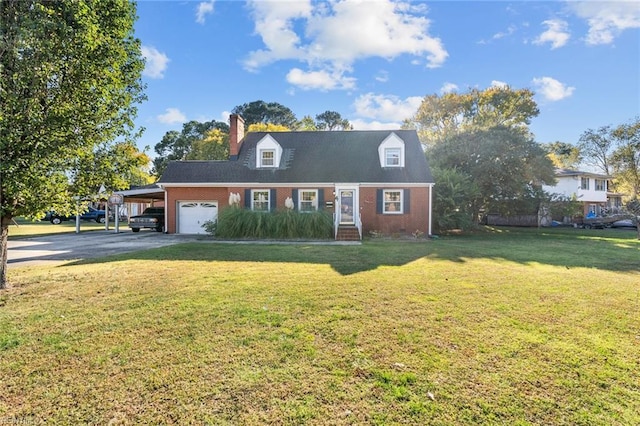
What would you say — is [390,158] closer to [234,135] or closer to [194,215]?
[234,135]

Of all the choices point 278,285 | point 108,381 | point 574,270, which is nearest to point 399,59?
point 574,270

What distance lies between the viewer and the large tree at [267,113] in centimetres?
5464

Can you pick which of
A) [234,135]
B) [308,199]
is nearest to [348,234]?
[308,199]

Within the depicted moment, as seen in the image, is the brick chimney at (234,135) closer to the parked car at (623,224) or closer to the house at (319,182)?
the house at (319,182)

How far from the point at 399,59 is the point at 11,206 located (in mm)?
17742

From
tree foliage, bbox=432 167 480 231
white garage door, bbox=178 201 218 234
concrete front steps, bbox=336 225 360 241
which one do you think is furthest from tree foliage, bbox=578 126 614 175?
white garage door, bbox=178 201 218 234

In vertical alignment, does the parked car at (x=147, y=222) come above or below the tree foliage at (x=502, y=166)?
below

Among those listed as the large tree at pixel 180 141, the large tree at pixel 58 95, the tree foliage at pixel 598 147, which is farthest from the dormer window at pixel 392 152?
the large tree at pixel 180 141

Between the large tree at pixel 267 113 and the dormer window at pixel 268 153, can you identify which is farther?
the large tree at pixel 267 113

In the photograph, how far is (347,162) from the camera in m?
18.7

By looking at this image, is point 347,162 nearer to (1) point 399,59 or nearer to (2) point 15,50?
(1) point 399,59

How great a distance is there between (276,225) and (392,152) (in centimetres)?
817

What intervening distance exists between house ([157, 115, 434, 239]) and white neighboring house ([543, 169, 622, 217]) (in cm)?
2444

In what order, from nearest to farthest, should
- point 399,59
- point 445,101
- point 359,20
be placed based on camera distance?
1. point 359,20
2. point 399,59
3. point 445,101
